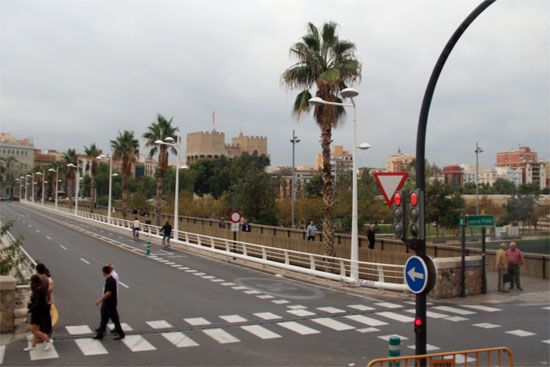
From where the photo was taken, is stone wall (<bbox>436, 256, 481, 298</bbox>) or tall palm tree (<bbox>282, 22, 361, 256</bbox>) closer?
stone wall (<bbox>436, 256, 481, 298</bbox>)

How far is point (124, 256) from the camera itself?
27.1 meters

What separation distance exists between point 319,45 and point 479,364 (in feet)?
54.8

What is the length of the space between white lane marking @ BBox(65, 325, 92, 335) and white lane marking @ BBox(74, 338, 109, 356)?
0.59 m

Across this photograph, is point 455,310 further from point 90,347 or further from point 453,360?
point 90,347

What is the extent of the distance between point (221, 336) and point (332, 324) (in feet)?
8.80

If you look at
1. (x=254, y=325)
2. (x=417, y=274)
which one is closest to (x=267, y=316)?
(x=254, y=325)

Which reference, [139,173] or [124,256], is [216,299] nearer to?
[124,256]

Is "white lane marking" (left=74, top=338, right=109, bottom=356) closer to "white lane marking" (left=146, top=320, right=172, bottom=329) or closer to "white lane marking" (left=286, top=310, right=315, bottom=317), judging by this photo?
"white lane marking" (left=146, top=320, right=172, bottom=329)

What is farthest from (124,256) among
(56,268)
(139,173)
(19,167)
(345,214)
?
(19,167)

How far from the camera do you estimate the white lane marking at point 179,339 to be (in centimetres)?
1012

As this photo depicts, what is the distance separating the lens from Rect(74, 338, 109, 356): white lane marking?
954 centimetres

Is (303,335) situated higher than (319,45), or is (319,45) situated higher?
(319,45)

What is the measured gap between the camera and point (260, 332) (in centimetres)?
1123

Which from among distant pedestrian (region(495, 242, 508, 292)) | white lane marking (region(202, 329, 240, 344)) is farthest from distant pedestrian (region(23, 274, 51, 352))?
distant pedestrian (region(495, 242, 508, 292))
